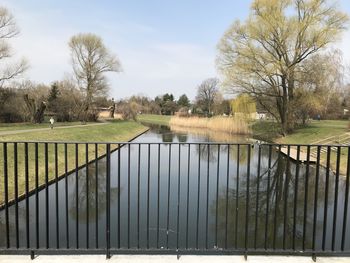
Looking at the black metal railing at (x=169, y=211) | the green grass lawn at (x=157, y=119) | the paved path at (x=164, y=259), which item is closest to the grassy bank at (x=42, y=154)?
the black metal railing at (x=169, y=211)

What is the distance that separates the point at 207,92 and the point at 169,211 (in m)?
60.1

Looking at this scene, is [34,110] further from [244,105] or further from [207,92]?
[207,92]

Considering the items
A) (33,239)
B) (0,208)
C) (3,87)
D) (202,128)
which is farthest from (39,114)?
(33,239)

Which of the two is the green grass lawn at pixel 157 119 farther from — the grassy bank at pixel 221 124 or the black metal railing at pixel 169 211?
the black metal railing at pixel 169 211

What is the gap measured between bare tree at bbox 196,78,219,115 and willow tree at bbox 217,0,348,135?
128 ft

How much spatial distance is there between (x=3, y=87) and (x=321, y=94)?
24.5m

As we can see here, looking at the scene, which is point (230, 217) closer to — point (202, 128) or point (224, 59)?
point (224, 59)

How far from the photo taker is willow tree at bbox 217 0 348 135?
2280 cm

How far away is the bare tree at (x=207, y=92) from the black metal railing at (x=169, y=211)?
173 feet

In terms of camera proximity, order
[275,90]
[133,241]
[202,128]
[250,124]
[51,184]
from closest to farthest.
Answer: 1. [133,241]
2. [51,184]
3. [275,90]
4. [250,124]
5. [202,128]

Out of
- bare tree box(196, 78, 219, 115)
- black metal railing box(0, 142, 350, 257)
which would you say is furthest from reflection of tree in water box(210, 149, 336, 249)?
bare tree box(196, 78, 219, 115)

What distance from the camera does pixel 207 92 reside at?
66.1 meters

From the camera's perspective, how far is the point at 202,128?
123 feet

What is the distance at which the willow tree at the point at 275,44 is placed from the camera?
2280 centimetres
